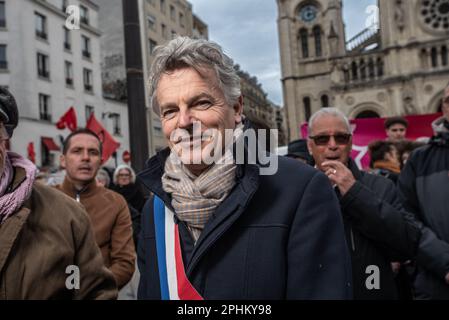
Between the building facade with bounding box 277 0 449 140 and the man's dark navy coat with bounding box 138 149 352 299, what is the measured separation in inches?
1317

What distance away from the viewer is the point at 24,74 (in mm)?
27141

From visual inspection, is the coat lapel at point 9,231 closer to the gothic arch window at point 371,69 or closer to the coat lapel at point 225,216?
the coat lapel at point 225,216

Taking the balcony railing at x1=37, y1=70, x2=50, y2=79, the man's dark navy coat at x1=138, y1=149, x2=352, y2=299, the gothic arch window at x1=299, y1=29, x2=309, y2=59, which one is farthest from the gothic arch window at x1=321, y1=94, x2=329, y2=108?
the man's dark navy coat at x1=138, y1=149, x2=352, y2=299

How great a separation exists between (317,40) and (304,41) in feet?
3.85

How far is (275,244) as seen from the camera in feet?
5.43

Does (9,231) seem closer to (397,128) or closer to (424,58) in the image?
(397,128)

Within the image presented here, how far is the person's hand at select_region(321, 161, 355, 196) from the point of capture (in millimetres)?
2586

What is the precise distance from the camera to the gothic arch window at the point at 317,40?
41188 millimetres

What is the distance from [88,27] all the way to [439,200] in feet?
110

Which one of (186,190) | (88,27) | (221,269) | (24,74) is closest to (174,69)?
(186,190)

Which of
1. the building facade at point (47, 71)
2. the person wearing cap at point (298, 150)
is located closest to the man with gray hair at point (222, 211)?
the person wearing cap at point (298, 150)

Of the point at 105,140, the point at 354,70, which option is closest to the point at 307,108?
the point at 354,70

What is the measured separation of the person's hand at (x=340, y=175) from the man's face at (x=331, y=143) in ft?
0.54
